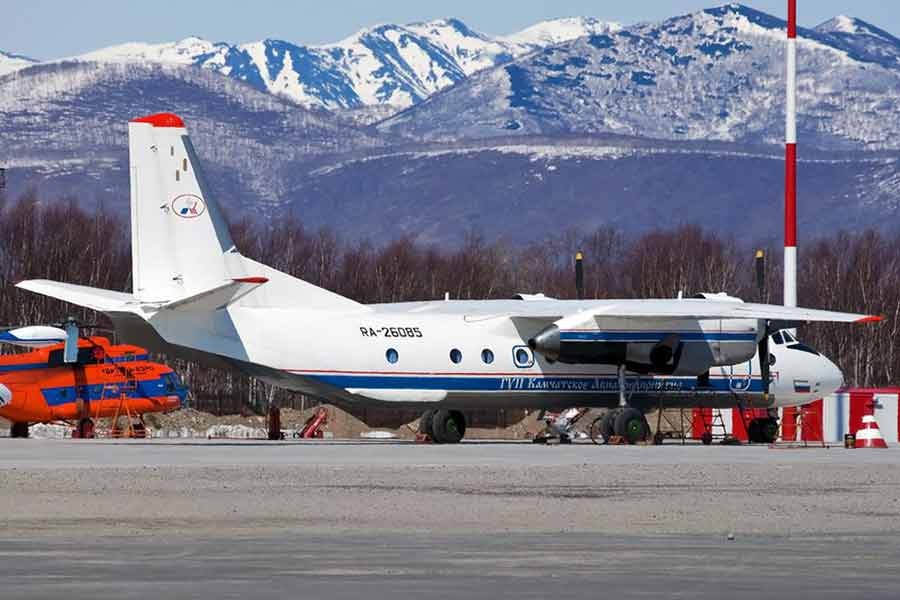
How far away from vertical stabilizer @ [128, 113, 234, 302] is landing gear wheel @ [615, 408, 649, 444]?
33.7ft

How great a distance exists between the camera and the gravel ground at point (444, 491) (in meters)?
26.0

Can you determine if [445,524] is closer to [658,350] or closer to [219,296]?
[219,296]

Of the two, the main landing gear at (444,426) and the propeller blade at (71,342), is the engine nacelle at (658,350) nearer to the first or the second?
the main landing gear at (444,426)

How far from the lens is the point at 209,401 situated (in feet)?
314

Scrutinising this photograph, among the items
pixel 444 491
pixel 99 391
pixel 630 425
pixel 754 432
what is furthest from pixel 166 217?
pixel 754 432

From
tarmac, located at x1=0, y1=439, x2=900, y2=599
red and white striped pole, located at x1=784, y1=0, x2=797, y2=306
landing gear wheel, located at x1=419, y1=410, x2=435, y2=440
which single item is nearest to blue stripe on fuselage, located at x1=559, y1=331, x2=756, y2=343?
landing gear wheel, located at x1=419, y1=410, x2=435, y2=440

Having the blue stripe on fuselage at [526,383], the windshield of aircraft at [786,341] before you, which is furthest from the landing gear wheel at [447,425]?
the windshield of aircraft at [786,341]

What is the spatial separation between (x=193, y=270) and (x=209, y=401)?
166 ft

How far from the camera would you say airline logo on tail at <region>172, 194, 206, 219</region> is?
150ft

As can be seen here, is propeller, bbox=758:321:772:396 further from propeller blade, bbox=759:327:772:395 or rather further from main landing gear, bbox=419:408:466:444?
main landing gear, bbox=419:408:466:444

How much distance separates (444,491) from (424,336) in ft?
52.8

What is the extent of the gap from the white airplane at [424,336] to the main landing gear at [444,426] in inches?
1.5

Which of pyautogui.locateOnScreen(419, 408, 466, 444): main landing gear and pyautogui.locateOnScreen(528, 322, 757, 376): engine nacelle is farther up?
pyautogui.locateOnScreen(528, 322, 757, 376): engine nacelle

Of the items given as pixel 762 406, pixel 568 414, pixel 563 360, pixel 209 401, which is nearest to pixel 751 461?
pixel 563 360
